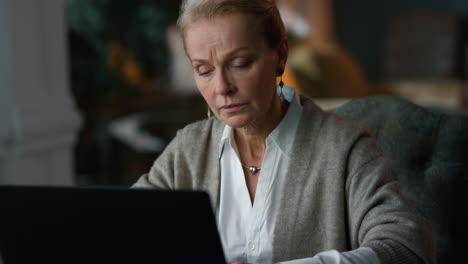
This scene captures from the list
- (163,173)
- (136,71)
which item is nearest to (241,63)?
(163,173)

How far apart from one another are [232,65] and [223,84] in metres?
0.04

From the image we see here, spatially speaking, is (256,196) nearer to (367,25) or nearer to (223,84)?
(223,84)

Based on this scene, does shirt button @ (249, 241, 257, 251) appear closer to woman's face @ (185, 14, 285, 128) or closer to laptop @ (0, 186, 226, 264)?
woman's face @ (185, 14, 285, 128)

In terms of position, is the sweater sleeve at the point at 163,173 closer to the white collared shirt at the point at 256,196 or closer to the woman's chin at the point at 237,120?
the white collared shirt at the point at 256,196

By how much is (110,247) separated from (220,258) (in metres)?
0.15

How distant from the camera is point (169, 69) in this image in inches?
213

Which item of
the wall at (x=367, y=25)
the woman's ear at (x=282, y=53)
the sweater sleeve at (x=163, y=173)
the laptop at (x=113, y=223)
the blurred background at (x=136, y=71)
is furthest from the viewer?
the wall at (x=367, y=25)

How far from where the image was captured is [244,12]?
3.61 feet

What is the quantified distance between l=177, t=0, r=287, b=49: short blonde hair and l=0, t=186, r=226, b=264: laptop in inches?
16.8

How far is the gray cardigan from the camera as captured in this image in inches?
41.9

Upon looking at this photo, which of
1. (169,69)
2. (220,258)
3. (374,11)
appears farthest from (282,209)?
(374,11)

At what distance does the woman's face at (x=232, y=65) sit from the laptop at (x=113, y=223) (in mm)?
355

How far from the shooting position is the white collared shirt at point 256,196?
3.92 feet

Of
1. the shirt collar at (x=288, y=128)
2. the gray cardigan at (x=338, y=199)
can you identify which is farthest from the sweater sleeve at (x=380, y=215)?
the shirt collar at (x=288, y=128)
